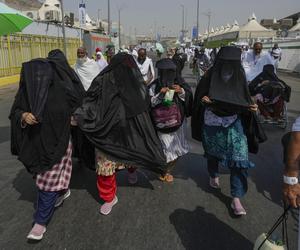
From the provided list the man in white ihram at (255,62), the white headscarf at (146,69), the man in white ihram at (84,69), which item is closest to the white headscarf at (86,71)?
the man in white ihram at (84,69)

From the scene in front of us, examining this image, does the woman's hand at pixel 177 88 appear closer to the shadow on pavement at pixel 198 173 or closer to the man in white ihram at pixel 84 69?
the shadow on pavement at pixel 198 173

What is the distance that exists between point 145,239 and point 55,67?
178 cm

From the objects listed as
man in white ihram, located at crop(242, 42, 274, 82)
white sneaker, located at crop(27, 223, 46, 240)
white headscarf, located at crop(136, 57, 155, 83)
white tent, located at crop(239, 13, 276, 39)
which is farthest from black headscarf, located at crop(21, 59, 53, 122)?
white tent, located at crop(239, 13, 276, 39)

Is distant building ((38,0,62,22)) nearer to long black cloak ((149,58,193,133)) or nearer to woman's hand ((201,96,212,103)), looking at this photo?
long black cloak ((149,58,193,133))

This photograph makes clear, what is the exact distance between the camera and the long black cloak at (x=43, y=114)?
3307mm

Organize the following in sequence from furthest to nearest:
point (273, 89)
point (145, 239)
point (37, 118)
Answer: point (273, 89) < point (145, 239) < point (37, 118)

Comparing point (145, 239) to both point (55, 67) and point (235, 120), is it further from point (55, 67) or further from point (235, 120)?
point (55, 67)

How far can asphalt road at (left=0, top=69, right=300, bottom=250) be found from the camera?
3.45 metres

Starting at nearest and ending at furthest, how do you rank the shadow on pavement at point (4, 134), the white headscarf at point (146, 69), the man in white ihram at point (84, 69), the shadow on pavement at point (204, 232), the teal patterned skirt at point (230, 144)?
the shadow on pavement at point (204, 232) → the teal patterned skirt at point (230, 144) → the shadow on pavement at point (4, 134) → the man in white ihram at point (84, 69) → the white headscarf at point (146, 69)

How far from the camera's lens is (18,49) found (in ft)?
61.5

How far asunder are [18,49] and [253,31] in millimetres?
21839

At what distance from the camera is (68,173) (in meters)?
3.70

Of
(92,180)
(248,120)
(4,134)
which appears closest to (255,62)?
(248,120)

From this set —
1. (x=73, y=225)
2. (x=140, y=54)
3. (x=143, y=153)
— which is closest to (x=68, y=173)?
(x=73, y=225)
